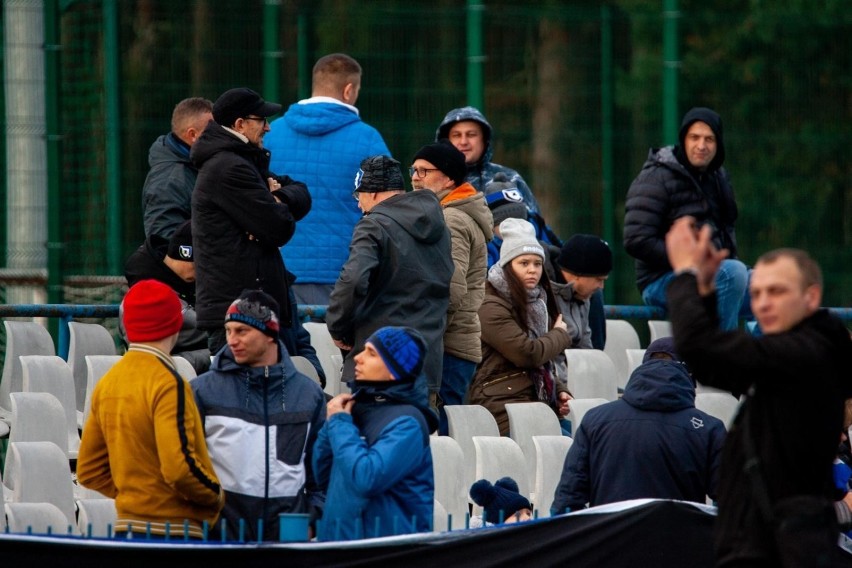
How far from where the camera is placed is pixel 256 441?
22.1ft

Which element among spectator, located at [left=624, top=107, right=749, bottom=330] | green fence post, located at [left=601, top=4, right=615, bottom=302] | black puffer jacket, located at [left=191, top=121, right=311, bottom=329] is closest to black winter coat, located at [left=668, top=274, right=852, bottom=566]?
black puffer jacket, located at [left=191, top=121, right=311, bottom=329]

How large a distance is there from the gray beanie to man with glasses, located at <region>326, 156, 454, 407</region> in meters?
0.99

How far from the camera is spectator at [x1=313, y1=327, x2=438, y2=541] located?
622cm

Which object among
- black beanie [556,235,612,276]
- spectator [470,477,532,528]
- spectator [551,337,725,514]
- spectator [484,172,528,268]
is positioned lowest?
spectator [470,477,532,528]

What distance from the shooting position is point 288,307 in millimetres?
8273

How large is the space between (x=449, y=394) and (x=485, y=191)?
1.60 metres

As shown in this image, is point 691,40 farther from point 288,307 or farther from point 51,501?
point 51,501

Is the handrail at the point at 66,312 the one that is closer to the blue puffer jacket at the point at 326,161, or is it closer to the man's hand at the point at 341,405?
the blue puffer jacket at the point at 326,161

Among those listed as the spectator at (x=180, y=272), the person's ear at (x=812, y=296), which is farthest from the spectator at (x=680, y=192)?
the person's ear at (x=812, y=296)

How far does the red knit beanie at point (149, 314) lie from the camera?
6.56 m

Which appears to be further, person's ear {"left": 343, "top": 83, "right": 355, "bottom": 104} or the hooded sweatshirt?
person's ear {"left": 343, "top": 83, "right": 355, "bottom": 104}

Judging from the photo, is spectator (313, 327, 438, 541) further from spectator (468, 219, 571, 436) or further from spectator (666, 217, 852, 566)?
spectator (468, 219, 571, 436)

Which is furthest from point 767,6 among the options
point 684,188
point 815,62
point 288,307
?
point 288,307

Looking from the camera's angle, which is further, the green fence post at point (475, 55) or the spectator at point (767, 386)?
the green fence post at point (475, 55)
